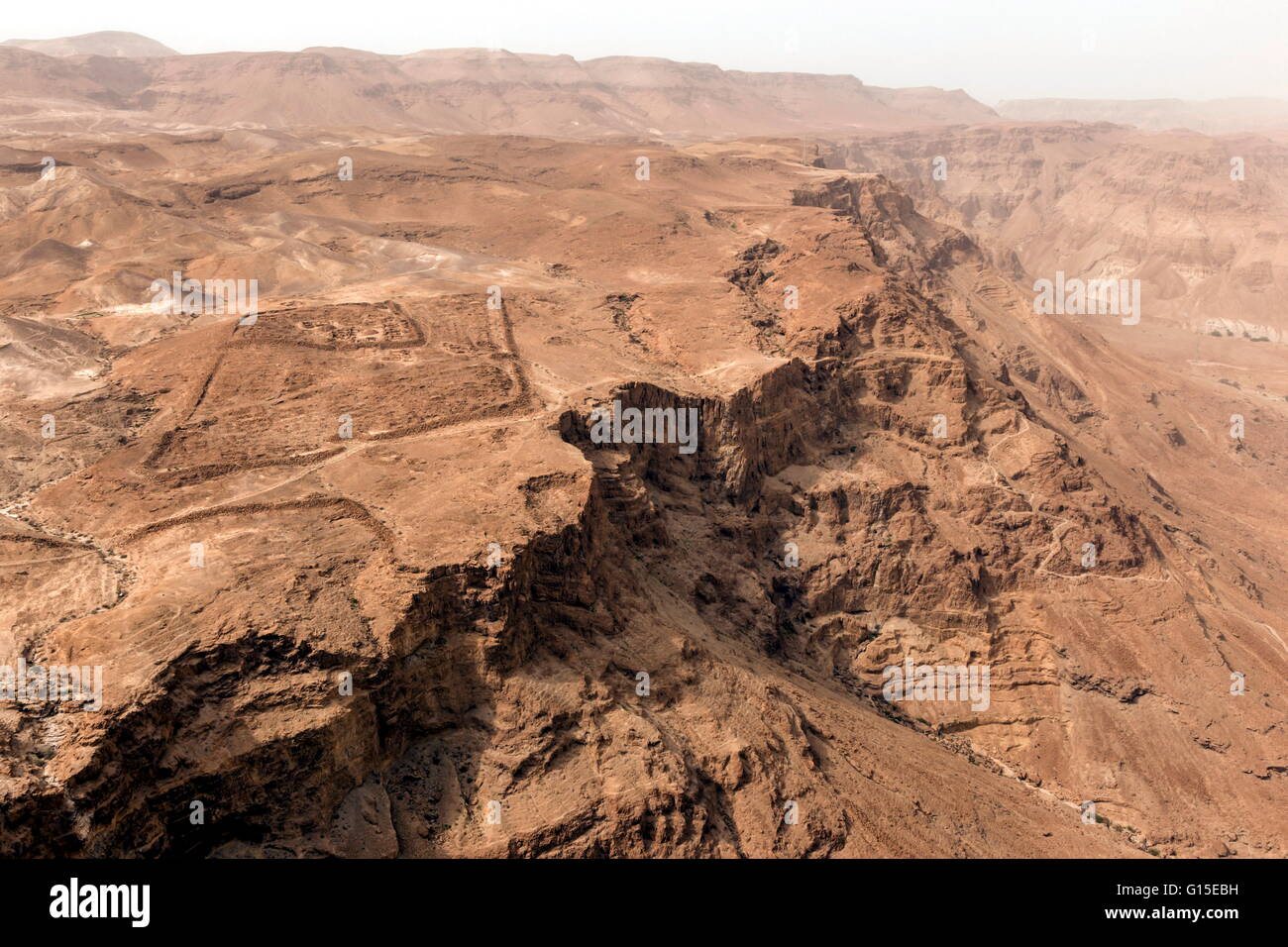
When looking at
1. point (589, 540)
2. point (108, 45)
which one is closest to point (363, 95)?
point (108, 45)

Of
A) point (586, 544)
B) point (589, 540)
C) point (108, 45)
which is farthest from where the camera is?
point (108, 45)

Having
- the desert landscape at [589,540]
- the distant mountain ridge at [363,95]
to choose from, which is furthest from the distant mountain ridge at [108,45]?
the desert landscape at [589,540]

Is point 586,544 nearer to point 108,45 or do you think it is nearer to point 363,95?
point 363,95

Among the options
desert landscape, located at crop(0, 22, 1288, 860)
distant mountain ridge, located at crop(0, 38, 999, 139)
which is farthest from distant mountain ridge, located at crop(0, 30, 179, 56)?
desert landscape, located at crop(0, 22, 1288, 860)

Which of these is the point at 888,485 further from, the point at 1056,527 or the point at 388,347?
the point at 388,347

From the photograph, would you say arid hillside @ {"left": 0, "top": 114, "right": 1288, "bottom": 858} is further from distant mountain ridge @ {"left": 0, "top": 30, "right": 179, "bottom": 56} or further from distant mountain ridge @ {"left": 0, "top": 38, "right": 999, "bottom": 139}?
distant mountain ridge @ {"left": 0, "top": 30, "right": 179, "bottom": 56}
